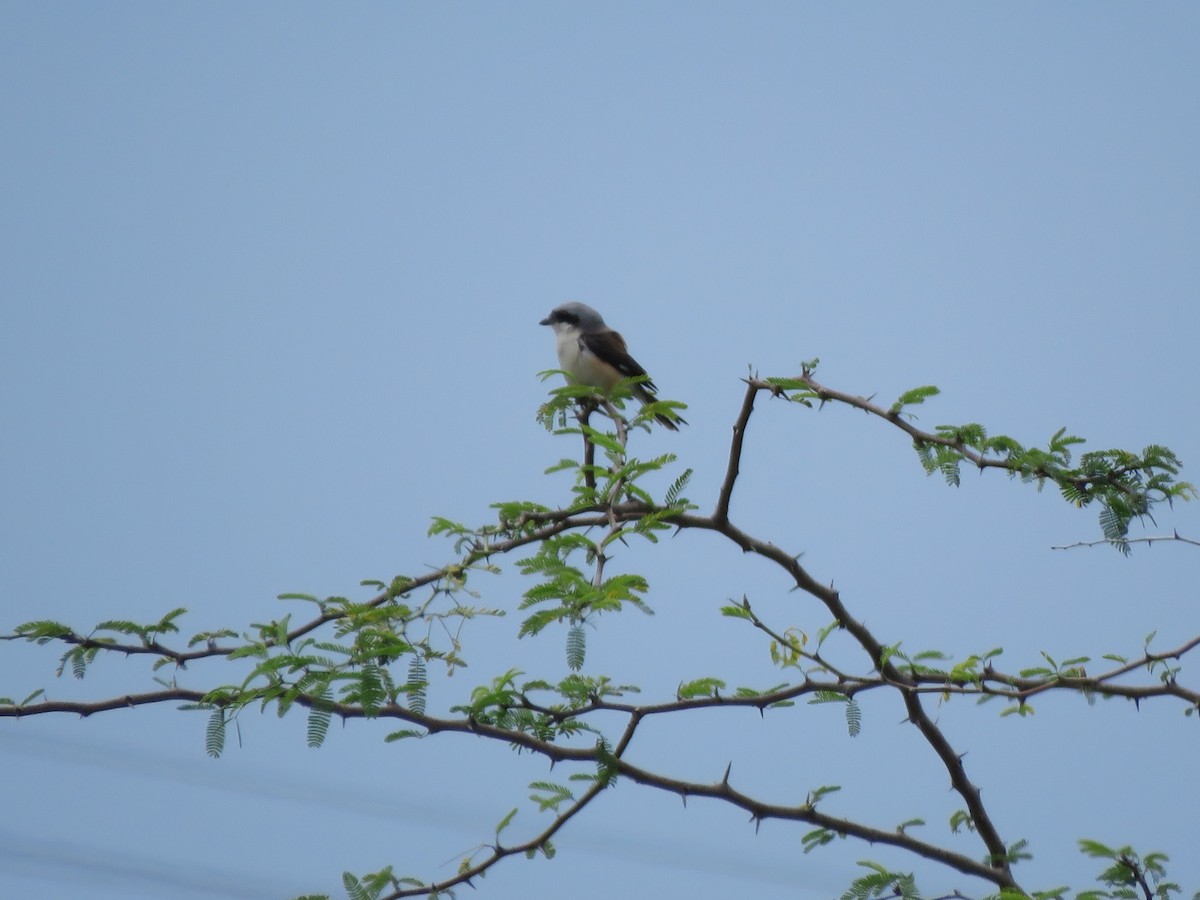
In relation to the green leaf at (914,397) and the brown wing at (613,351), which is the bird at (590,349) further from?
the green leaf at (914,397)

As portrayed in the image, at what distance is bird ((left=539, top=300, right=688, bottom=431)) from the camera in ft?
23.3

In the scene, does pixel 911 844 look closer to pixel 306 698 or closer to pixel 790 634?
pixel 790 634

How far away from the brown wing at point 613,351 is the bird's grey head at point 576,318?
118 millimetres

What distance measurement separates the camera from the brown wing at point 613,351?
23.3 ft

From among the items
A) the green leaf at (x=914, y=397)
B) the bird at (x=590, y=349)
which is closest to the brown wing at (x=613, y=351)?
the bird at (x=590, y=349)

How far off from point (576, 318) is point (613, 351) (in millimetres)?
484

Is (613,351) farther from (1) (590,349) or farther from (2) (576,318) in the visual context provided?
(2) (576,318)

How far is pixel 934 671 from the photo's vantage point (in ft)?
12.8

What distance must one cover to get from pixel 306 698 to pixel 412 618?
36 cm

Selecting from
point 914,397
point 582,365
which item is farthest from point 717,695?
point 582,365

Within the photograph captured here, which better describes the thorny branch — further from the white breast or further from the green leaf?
the white breast

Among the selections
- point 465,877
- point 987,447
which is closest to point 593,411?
point 987,447

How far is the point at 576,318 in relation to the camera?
24.8 ft

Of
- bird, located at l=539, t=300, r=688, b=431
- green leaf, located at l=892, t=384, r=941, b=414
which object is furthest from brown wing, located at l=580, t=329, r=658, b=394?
green leaf, located at l=892, t=384, r=941, b=414
